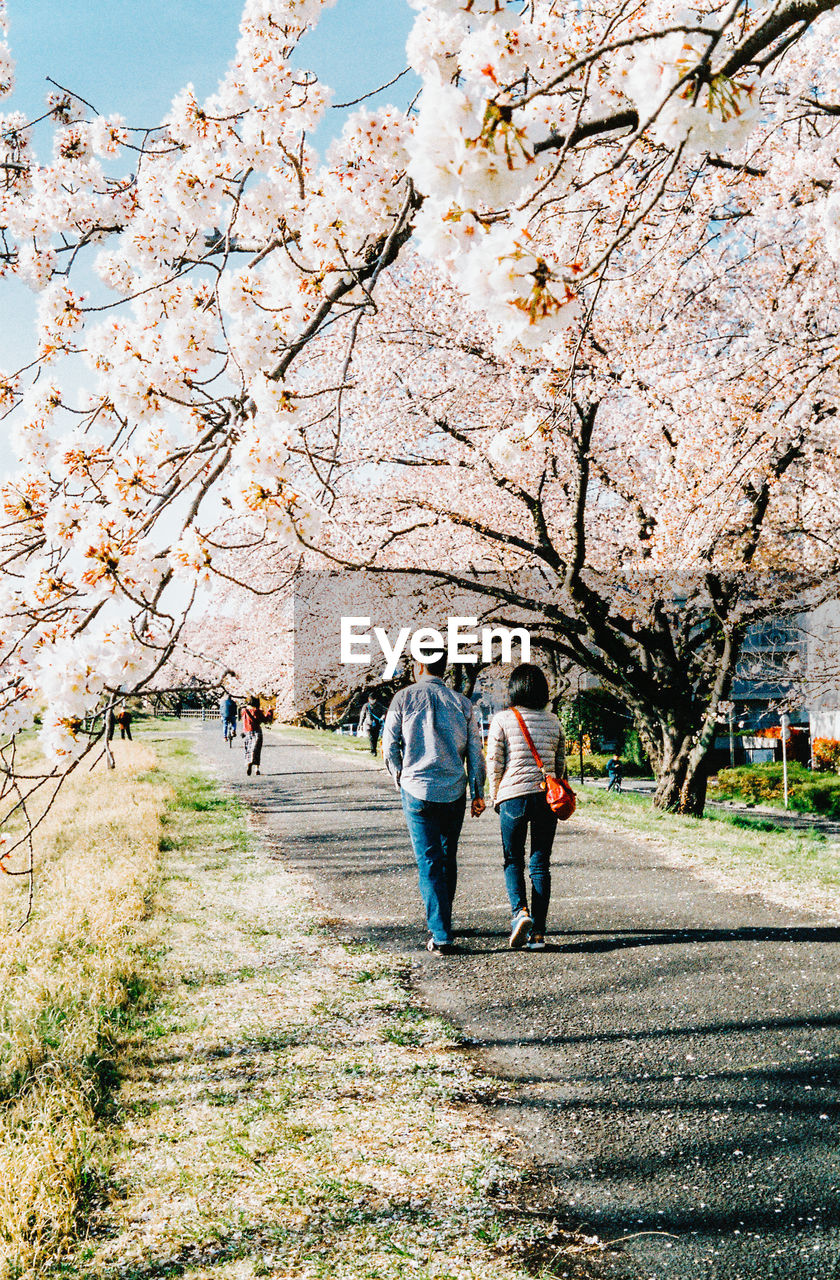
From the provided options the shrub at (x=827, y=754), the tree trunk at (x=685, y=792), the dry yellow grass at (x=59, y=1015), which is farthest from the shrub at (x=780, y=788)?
the dry yellow grass at (x=59, y=1015)

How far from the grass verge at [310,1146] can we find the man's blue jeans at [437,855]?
38cm

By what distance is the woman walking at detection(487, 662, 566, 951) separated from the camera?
16.7 feet

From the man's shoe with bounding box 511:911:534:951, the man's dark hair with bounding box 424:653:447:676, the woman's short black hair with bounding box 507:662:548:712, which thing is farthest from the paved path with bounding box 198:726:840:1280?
the man's dark hair with bounding box 424:653:447:676

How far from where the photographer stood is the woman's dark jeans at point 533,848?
5082 mm

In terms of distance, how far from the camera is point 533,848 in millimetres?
5164

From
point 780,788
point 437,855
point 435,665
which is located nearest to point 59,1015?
point 437,855

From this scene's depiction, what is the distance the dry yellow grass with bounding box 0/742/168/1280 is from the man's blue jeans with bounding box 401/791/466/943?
1645 mm

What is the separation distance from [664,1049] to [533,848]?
1.61 meters

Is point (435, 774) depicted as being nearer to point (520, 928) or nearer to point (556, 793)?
point (556, 793)

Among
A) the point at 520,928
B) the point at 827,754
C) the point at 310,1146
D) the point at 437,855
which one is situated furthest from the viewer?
the point at 827,754

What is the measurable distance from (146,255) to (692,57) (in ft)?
11.5

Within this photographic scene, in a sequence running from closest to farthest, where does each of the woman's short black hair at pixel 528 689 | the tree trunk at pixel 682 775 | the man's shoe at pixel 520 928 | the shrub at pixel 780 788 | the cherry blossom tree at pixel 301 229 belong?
the cherry blossom tree at pixel 301 229 → the man's shoe at pixel 520 928 → the woman's short black hair at pixel 528 689 → the tree trunk at pixel 682 775 → the shrub at pixel 780 788

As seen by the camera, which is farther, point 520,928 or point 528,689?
point 528,689

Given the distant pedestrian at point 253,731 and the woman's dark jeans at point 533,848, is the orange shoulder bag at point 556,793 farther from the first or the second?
the distant pedestrian at point 253,731
